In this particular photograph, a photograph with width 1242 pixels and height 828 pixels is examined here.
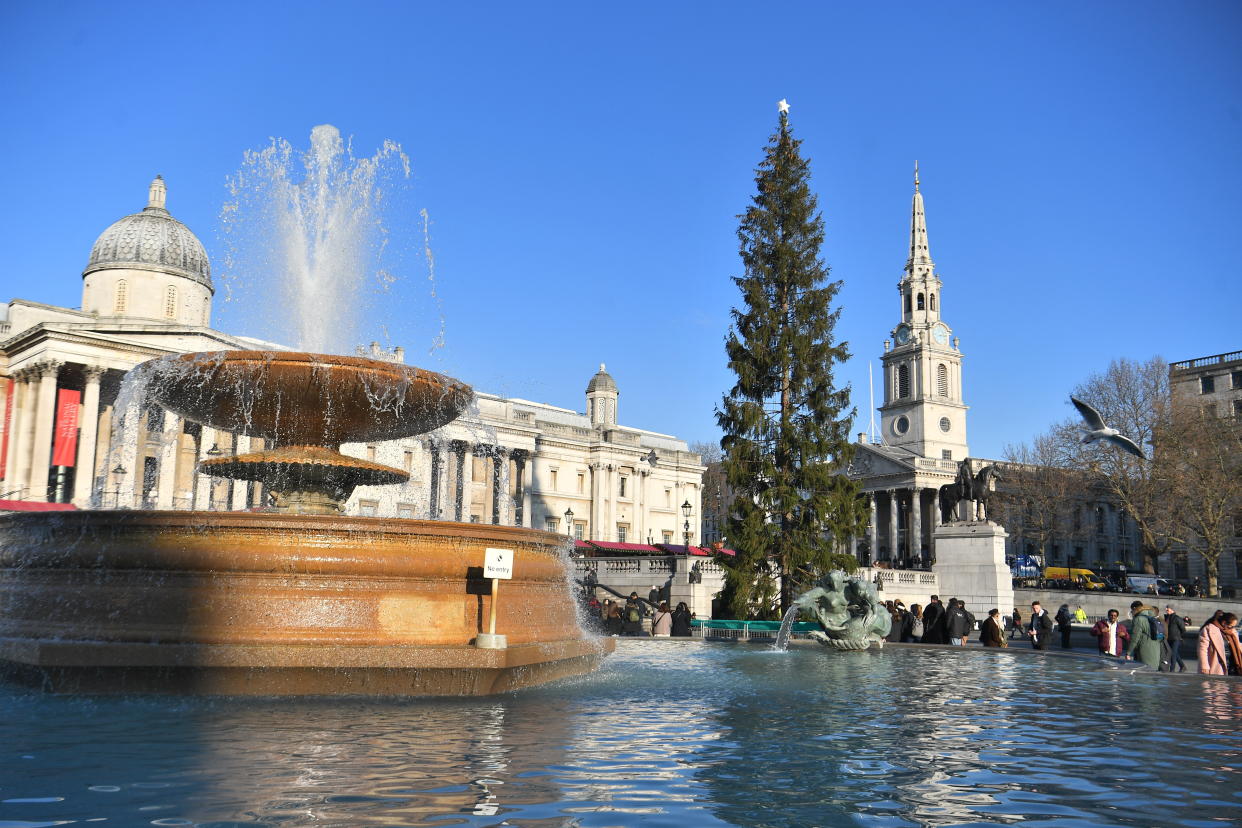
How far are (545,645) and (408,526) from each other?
6.54ft

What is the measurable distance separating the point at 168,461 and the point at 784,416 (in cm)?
3337

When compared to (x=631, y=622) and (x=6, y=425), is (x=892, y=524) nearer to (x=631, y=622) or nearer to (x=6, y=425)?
(x=631, y=622)

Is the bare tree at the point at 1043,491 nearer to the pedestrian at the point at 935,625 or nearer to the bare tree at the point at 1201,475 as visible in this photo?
the bare tree at the point at 1201,475

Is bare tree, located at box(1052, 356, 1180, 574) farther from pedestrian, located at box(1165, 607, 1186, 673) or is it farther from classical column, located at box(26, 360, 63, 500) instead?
classical column, located at box(26, 360, 63, 500)

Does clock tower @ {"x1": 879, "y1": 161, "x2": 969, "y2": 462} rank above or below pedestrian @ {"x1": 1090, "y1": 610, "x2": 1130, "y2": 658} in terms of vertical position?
above

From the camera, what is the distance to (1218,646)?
14.1 metres

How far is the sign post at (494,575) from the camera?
9562 mm

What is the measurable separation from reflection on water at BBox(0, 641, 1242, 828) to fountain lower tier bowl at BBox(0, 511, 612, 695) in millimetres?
319

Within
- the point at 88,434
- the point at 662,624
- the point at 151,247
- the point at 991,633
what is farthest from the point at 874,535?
the point at 991,633

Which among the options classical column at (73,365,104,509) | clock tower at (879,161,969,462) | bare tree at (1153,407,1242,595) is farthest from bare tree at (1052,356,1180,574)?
classical column at (73,365,104,509)

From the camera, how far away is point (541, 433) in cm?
6956

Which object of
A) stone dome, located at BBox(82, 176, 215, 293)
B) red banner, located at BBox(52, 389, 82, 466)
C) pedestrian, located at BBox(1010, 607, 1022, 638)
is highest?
stone dome, located at BBox(82, 176, 215, 293)

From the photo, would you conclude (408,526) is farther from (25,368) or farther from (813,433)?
(25,368)

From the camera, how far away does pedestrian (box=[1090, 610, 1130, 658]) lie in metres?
18.2
